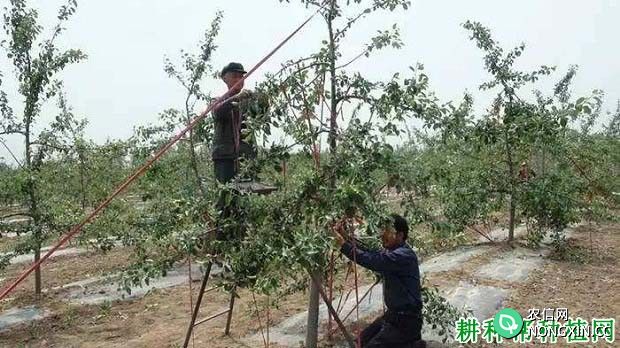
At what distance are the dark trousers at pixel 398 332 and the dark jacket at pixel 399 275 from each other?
75mm

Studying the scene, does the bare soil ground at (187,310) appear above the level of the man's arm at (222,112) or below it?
below

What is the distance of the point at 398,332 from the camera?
423 centimetres

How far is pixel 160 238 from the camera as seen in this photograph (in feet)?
12.4

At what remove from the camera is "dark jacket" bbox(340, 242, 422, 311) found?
387cm

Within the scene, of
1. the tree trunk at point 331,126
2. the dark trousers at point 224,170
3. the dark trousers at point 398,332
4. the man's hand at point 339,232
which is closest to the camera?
the man's hand at point 339,232

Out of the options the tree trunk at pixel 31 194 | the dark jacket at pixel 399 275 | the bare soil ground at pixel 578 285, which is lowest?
the bare soil ground at pixel 578 285

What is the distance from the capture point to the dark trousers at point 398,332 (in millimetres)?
4227

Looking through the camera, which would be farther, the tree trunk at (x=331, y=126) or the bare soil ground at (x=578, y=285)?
the bare soil ground at (x=578, y=285)

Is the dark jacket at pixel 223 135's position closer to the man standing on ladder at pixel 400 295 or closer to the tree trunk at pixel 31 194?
the man standing on ladder at pixel 400 295

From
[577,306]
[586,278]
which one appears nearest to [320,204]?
[577,306]

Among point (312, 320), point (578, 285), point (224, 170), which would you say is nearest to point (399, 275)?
point (312, 320)

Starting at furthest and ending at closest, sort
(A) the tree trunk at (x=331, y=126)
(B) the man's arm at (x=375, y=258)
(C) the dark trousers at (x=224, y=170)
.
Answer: (C) the dark trousers at (x=224, y=170) < (A) the tree trunk at (x=331, y=126) < (B) the man's arm at (x=375, y=258)

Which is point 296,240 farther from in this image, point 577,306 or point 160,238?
point 577,306

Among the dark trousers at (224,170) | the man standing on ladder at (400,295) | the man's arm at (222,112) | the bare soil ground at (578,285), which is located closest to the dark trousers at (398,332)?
the man standing on ladder at (400,295)
